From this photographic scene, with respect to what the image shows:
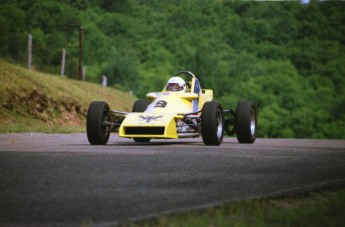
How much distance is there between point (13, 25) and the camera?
112 metres

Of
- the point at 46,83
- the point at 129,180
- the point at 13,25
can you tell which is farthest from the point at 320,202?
the point at 13,25

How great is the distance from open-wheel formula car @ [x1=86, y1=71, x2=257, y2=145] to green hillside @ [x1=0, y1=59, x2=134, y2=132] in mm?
8936

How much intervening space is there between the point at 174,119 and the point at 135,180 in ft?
28.0

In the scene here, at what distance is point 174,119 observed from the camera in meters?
19.0

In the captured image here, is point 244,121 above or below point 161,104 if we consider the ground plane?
below

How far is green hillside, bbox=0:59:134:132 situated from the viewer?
32.6 meters

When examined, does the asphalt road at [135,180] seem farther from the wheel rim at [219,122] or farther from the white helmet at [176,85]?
the white helmet at [176,85]

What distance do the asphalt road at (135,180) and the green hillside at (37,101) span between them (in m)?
15.4

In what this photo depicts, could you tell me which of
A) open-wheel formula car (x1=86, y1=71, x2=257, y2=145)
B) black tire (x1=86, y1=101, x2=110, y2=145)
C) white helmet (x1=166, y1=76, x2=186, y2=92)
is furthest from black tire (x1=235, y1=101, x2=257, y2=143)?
black tire (x1=86, y1=101, x2=110, y2=145)

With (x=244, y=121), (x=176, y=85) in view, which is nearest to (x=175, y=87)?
(x=176, y=85)

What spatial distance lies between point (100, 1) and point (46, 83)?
430 ft

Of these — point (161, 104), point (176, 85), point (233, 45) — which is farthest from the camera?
point (233, 45)

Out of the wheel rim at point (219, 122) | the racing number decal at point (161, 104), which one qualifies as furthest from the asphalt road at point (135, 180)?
the racing number decal at point (161, 104)

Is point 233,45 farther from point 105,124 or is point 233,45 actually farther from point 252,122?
point 105,124
